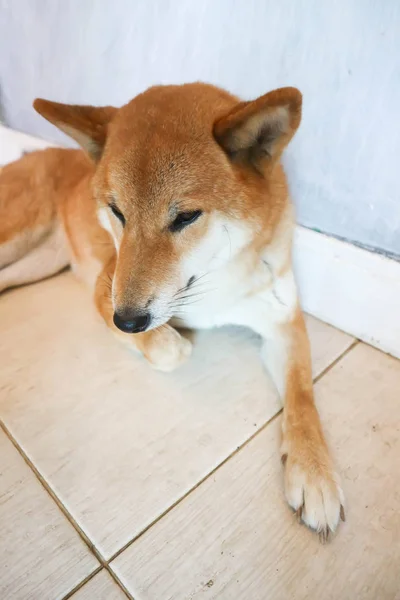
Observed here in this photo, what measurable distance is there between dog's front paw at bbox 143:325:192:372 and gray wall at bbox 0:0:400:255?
0.56 meters

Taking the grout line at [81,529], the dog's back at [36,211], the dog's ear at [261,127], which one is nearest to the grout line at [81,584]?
the grout line at [81,529]

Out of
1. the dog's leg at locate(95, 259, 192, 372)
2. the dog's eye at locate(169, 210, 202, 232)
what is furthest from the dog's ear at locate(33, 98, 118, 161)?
the dog's leg at locate(95, 259, 192, 372)

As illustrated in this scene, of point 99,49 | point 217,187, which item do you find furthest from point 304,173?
point 99,49

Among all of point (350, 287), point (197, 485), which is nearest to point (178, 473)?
point (197, 485)

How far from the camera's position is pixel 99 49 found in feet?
5.31

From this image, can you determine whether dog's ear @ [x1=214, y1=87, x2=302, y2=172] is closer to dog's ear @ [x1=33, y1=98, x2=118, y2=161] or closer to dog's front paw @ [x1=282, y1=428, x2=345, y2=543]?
dog's ear @ [x1=33, y1=98, x2=118, y2=161]

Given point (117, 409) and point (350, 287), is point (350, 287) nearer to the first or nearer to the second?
point (350, 287)

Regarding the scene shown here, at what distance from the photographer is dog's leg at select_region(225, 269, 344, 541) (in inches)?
36.2

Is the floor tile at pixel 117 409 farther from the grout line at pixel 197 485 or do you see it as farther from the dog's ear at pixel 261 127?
the dog's ear at pixel 261 127

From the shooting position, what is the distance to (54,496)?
97cm

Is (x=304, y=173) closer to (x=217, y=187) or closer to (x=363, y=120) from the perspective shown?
(x=363, y=120)

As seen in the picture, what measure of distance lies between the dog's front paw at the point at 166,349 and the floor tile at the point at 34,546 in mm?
404

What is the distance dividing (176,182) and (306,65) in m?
0.57

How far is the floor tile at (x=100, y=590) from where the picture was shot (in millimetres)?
816
